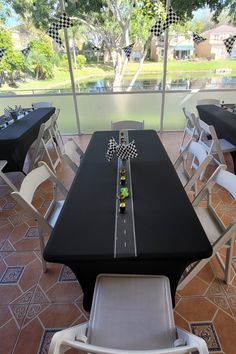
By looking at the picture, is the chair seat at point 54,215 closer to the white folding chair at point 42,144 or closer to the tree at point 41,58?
the white folding chair at point 42,144

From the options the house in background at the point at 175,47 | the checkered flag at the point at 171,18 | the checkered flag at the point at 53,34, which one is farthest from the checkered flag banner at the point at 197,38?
the checkered flag at the point at 53,34

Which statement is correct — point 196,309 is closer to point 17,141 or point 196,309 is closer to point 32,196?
point 32,196

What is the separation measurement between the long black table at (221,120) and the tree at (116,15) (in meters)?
1.75

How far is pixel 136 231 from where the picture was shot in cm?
115

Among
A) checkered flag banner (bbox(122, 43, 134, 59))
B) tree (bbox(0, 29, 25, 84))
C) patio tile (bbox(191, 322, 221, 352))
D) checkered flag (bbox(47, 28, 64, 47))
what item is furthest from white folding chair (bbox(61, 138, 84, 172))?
tree (bbox(0, 29, 25, 84))

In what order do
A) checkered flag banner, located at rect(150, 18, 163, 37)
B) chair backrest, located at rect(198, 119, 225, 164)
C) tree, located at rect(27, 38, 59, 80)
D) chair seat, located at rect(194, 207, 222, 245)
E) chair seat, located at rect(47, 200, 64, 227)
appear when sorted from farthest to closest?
1. tree, located at rect(27, 38, 59, 80)
2. checkered flag banner, located at rect(150, 18, 163, 37)
3. chair backrest, located at rect(198, 119, 225, 164)
4. chair seat, located at rect(47, 200, 64, 227)
5. chair seat, located at rect(194, 207, 222, 245)

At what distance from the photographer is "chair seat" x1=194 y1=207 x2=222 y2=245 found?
148 centimetres

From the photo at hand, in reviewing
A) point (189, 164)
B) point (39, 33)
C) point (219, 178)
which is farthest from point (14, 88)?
point (219, 178)

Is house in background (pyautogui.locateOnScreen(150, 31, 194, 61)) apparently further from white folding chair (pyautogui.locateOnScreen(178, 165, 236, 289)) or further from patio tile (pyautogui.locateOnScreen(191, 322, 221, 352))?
patio tile (pyautogui.locateOnScreen(191, 322, 221, 352))

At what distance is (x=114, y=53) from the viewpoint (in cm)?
434

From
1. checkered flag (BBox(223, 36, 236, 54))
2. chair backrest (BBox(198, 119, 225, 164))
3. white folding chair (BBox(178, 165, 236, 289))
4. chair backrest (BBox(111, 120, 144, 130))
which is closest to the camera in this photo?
white folding chair (BBox(178, 165, 236, 289))

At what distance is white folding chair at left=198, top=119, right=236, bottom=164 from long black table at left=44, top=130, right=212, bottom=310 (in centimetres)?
111

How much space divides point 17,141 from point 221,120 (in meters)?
2.53

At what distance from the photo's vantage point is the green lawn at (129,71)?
4355 mm
